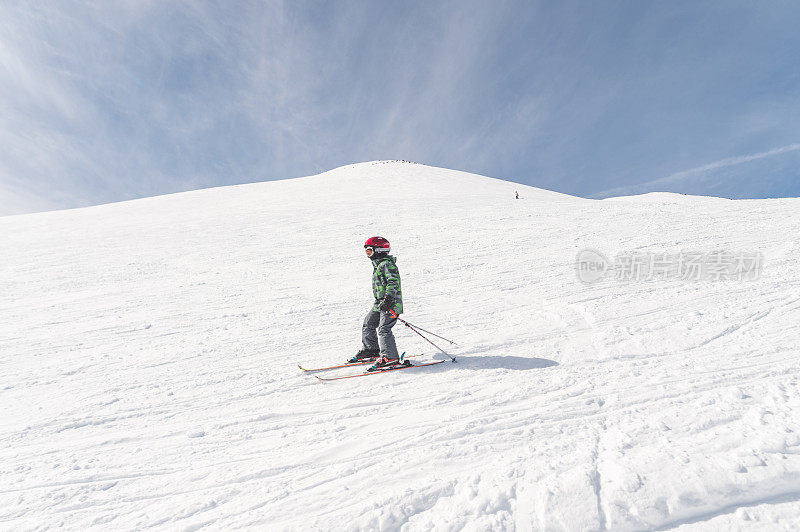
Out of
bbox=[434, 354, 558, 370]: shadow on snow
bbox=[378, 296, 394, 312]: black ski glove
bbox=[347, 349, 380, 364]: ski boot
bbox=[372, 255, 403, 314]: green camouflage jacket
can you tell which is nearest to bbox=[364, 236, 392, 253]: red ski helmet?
bbox=[372, 255, 403, 314]: green camouflage jacket

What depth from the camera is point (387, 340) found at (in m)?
4.98

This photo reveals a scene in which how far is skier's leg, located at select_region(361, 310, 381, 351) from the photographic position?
5387 mm

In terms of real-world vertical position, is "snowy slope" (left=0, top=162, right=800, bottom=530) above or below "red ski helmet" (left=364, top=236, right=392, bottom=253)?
below

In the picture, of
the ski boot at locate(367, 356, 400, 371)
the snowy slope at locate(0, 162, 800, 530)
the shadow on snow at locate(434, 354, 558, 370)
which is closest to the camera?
the snowy slope at locate(0, 162, 800, 530)

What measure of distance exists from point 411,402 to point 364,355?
148cm

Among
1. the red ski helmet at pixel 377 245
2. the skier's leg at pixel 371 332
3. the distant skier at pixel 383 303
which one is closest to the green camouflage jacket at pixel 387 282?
the distant skier at pixel 383 303

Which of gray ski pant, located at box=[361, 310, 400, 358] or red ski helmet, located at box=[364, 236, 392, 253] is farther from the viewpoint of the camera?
red ski helmet, located at box=[364, 236, 392, 253]

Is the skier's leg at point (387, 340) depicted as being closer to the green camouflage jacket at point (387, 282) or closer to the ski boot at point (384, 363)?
the ski boot at point (384, 363)

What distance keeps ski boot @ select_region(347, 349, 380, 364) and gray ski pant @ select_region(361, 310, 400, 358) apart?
0.23 feet

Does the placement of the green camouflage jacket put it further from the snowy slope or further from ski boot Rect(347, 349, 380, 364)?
the snowy slope

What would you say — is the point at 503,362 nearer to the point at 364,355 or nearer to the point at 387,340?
the point at 387,340

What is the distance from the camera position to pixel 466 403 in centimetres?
386

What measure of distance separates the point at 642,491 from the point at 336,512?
234 centimetres

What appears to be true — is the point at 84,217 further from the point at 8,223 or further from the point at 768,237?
the point at 768,237
